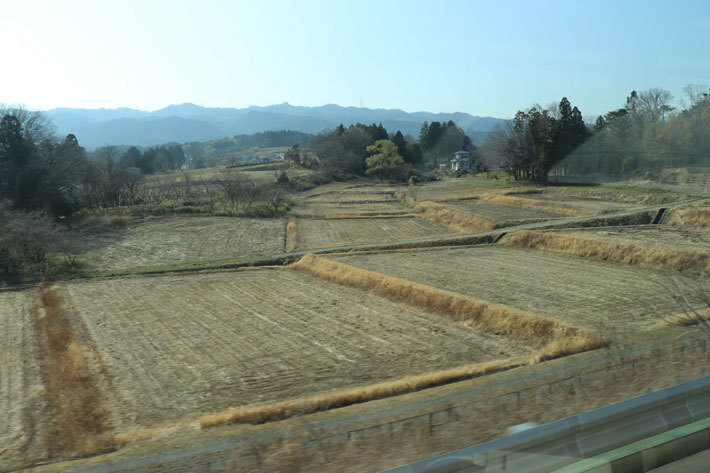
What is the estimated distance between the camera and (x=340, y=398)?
9695mm

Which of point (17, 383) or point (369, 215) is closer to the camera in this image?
point (17, 383)

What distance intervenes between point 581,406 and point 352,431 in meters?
2.89

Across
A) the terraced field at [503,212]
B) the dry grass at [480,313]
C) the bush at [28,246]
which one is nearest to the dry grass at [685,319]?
the dry grass at [480,313]

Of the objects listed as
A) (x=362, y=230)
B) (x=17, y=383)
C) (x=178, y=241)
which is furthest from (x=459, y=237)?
(x=17, y=383)

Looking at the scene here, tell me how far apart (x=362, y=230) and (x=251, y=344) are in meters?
24.0

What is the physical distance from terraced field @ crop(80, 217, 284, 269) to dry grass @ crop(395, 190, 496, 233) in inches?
497

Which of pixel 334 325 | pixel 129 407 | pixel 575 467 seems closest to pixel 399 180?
pixel 334 325

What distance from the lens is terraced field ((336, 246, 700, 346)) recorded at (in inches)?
563

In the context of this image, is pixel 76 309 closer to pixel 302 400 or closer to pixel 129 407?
pixel 129 407

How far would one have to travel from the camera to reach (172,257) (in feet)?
101

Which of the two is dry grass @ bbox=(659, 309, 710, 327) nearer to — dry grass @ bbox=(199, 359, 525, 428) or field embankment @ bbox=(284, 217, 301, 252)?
dry grass @ bbox=(199, 359, 525, 428)

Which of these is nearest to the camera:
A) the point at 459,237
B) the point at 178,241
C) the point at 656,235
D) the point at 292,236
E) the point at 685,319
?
the point at 685,319

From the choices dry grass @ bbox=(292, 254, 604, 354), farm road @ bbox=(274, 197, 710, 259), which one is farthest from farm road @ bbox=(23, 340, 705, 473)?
farm road @ bbox=(274, 197, 710, 259)

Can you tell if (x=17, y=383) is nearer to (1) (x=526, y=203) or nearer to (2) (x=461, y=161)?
(1) (x=526, y=203)
